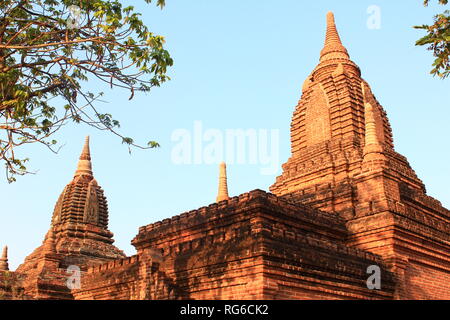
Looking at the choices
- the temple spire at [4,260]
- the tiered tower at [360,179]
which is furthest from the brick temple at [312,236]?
the temple spire at [4,260]

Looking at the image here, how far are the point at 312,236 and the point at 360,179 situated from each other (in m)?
3.55

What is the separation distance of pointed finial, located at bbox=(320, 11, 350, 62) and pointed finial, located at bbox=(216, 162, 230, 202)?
9818 mm

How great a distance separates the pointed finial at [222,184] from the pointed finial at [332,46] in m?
9.82

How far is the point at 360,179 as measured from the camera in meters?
20.7

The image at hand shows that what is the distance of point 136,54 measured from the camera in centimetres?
1159

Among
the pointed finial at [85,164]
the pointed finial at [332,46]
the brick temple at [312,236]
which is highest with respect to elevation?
the pointed finial at [332,46]

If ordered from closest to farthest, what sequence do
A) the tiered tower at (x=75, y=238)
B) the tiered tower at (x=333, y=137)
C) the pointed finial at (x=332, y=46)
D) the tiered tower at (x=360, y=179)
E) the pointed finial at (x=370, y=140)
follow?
1. the tiered tower at (x=360, y=179)
2. the pointed finial at (x=370, y=140)
3. the tiered tower at (x=333, y=137)
4. the tiered tower at (x=75, y=238)
5. the pointed finial at (x=332, y=46)

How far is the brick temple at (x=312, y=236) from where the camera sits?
47.1 ft

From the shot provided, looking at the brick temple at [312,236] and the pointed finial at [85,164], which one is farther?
the pointed finial at [85,164]

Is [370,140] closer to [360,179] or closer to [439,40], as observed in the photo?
[360,179]

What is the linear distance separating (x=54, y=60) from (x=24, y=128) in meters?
1.83

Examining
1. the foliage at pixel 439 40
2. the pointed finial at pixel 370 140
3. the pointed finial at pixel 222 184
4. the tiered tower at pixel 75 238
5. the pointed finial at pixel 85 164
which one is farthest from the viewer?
the pointed finial at pixel 85 164

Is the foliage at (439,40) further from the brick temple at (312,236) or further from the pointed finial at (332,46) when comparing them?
the pointed finial at (332,46)

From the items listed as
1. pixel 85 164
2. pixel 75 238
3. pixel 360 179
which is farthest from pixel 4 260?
pixel 360 179
